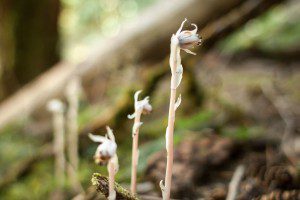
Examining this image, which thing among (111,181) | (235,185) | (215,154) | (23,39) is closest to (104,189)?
(111,181)

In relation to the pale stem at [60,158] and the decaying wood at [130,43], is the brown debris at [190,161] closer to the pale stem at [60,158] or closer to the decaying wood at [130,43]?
the pale stem at [60,158]

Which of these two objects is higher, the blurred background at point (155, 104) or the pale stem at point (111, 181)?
the blurred background at point (155, 104)

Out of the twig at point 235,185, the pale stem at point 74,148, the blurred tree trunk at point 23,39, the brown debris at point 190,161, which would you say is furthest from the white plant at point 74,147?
the blurred tree trunk at point 23,39

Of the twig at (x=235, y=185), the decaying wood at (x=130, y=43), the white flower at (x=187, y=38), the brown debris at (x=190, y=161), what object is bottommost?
the twig at (x=235, y=185)

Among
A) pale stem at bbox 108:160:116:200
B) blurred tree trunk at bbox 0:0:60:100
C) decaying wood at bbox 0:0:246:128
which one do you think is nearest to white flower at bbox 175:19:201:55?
pale stem at bbox 108:160:116:200

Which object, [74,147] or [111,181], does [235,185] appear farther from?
[74,147]

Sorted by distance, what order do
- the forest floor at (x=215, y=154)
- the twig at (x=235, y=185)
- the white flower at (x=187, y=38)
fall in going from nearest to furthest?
the white flower at (x=187, y=38) < the twig at (x=235, y=185) < the forest floor at (x=215, y=154)

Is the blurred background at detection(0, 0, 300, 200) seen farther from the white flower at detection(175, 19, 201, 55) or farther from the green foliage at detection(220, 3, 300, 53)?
the white flower at detection(175, 19, 201, 55)
